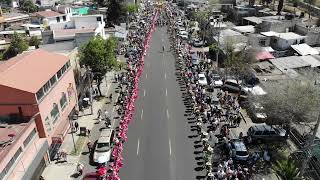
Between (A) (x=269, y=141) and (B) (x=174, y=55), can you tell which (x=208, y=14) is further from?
(A) (x=269, y=141)

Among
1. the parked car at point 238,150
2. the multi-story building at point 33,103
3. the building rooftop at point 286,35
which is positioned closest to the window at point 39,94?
the multi-story building at point 33,103

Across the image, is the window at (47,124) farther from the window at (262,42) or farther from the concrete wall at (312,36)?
the concrete wall at (312,36)

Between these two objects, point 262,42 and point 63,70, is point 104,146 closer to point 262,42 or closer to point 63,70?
point 63,70

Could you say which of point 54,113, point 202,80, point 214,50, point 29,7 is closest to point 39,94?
point 54,113

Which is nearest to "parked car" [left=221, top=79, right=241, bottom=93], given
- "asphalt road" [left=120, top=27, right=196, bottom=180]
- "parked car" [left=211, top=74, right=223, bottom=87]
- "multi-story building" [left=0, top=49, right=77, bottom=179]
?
"parked car" [left=211, top=74, right=223, bottom=87]

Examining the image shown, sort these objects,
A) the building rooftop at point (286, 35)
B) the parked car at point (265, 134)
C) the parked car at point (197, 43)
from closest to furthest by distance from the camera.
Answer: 1. the parked car at point (265, 134)
2. the building rooftop at point (286, 35)
3. the parked car at point (197, 43)

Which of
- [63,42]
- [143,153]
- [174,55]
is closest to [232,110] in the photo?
[143,153]
